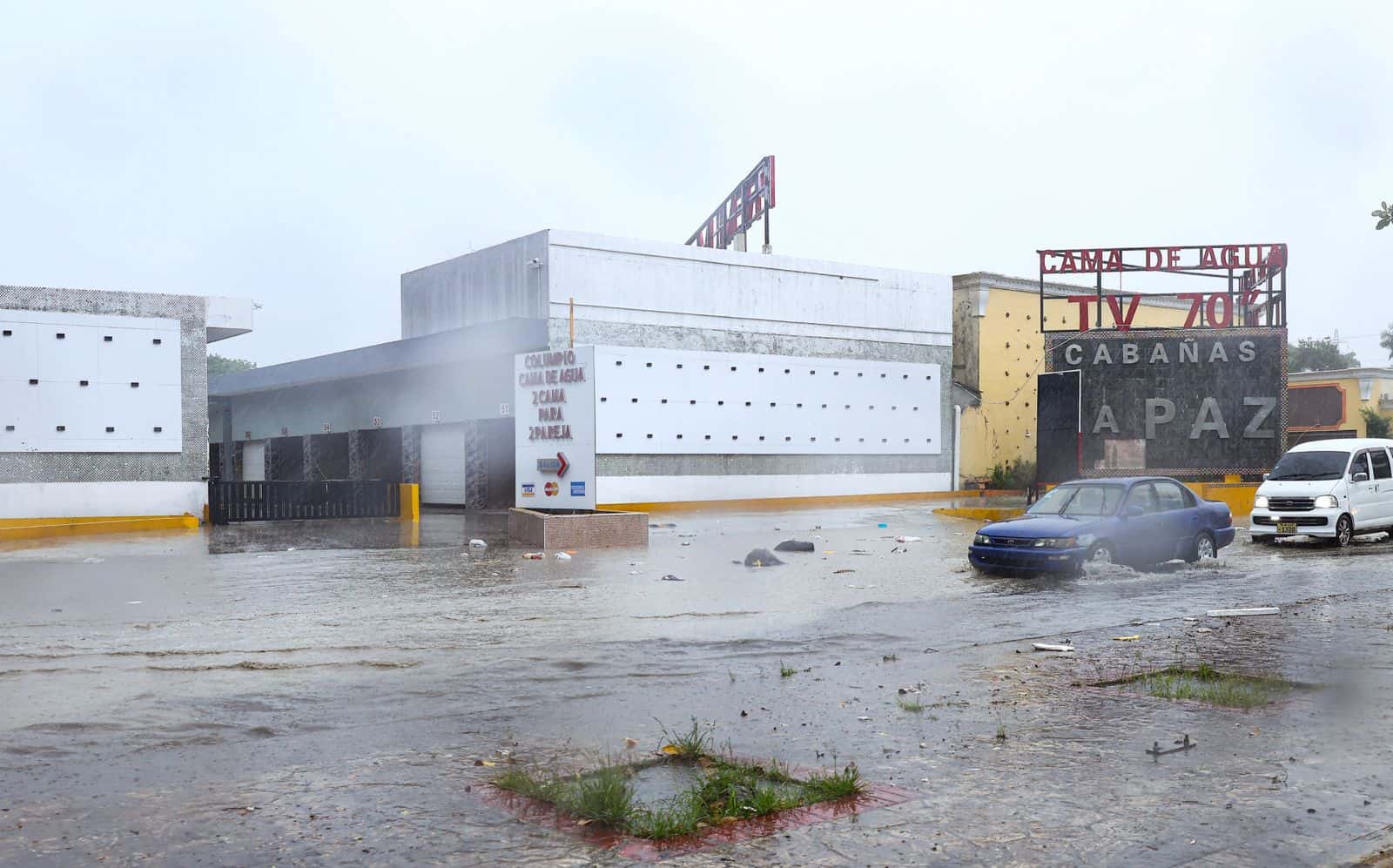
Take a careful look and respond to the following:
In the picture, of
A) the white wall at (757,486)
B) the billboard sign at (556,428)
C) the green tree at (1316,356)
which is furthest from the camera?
the green tree at (1316,356)

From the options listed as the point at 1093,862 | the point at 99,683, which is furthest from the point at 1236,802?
Answer: the point at 99,683

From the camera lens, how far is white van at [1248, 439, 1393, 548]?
2198cm

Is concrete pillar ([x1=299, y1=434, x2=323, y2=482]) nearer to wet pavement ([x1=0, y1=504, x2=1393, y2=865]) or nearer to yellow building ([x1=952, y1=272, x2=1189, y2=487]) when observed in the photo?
yellow building ([x1=952, y1=272, x2=1189, y2=487])

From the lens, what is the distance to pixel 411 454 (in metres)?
43.4

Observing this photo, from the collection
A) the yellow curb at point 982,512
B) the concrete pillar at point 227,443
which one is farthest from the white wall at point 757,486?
the concrete pillar at point 227,443

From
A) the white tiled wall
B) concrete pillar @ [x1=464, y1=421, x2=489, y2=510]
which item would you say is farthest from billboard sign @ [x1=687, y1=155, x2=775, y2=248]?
concrete pillar @ [x1=464, y1=421, x2=489, y2=510]

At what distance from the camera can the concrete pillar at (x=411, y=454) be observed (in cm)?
4331

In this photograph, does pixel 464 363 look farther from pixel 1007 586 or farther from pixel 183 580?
pixel 1007 586

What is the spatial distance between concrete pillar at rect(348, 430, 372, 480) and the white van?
3257cm

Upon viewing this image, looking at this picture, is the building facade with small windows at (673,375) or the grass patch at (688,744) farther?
the building facade with small windows at (673,375)

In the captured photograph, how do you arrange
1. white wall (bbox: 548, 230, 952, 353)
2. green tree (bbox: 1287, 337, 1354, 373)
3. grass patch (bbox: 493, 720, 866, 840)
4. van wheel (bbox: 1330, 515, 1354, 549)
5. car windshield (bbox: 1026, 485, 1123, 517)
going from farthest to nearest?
green tree (bbox: 1287, 337, 1354, 373) < white wall (bbox: 548, 230, 952, 353) < van wheel (bbox: 1330, 515, 1354, 549) < car windshield (bbox: 1026, 485, 1123, 517) < grass patch (bbox: 493, 720, 866, 840)

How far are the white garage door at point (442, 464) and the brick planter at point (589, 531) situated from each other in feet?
58.9

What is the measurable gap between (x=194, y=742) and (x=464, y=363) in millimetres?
33841

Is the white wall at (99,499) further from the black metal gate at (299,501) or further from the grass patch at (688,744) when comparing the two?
the grass patch at (688,744)
